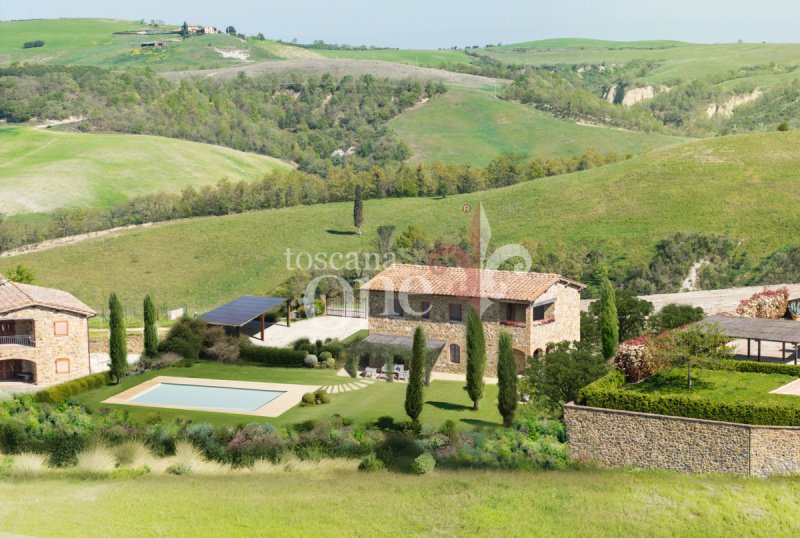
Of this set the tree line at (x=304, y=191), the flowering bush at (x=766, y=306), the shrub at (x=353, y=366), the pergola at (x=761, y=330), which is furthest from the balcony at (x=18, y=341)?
the tree line at (x=304, y=191)

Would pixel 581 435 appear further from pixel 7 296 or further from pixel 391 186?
pixel 391 186

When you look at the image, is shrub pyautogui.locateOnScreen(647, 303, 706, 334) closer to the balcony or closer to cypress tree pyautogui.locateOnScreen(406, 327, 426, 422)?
cypress tree pyautogui.locateOnScreen(406, 327, 426, 422)

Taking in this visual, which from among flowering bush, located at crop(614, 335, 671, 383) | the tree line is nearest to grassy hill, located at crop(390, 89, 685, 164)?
the tree line

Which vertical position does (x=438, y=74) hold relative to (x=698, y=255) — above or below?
above

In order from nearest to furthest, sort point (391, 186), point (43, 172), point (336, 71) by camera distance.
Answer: point (391, 186), point (43, 172), point (336, 71)

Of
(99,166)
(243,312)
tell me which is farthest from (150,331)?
(99,166)

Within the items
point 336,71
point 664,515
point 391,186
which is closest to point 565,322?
point 664,515
